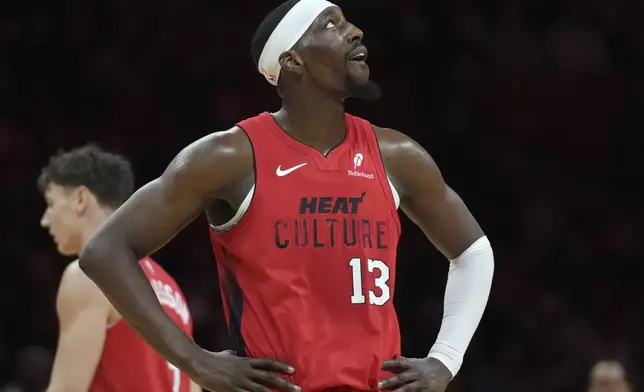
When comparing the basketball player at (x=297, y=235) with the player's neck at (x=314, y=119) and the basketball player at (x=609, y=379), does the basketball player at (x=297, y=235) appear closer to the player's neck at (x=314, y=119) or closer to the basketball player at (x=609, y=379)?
the player's neck at (x=314, y=119)

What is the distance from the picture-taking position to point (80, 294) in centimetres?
421

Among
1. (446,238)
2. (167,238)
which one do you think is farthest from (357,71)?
(167,238)

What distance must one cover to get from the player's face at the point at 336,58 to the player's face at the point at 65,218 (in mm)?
1527

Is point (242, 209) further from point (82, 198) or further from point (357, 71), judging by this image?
point (82, 198)

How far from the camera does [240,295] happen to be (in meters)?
3.28

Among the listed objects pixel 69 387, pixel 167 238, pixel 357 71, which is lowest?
pixel 69 387

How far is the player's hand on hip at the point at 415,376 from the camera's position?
128 inches

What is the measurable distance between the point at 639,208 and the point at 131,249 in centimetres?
595

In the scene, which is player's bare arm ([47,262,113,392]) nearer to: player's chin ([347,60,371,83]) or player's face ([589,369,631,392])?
player's chin ([347,60,371,83])

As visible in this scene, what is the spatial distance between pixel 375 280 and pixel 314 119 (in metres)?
0.50

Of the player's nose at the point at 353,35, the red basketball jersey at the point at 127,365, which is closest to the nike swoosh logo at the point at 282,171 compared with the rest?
the player's nose at the point at 353,35

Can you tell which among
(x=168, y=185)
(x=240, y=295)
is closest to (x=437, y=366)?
(x=240, y=295)

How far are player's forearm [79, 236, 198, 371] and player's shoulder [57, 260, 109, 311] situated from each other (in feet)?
3.54

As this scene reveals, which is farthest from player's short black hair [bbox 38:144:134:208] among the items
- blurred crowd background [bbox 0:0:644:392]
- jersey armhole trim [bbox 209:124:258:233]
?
blurred crowd background [bbox 0:0:644:392]
